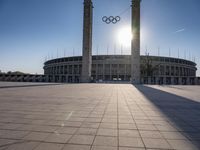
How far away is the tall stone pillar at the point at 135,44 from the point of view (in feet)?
157

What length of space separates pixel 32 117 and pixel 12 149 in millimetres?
2735

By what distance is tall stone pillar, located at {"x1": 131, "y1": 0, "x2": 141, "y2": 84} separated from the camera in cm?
4800

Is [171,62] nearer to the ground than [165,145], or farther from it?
farther from it

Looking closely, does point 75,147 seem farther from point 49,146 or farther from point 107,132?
point 107,132

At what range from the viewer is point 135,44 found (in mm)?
48969

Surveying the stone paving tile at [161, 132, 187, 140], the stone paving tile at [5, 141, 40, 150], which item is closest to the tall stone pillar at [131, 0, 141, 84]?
the stone paving tile at [161, 132, 187, 140]

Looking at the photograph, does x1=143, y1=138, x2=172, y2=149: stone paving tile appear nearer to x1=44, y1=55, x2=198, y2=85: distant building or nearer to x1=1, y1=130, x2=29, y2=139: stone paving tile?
x1=1, y1=130, x2=29, y2=139: stone paving tile

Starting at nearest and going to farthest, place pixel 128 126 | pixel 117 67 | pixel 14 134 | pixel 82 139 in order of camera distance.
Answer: pixel 82 139 < pixel 14 134 < pixel 128 126 < pixel 117 67

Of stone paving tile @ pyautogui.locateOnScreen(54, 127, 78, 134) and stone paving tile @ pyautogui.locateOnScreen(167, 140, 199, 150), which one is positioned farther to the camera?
stone paving tile @ pyautogui.locateOnScreen(54, 127, 78, 134)

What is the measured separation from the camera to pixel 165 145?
12.6 ft

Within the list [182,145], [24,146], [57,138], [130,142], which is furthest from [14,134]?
[182,145]

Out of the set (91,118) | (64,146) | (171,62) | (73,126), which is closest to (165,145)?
(64,146)

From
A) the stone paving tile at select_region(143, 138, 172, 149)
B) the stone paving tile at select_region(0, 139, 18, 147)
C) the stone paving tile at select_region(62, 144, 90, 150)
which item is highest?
the stone paving tile at select_region(0, 139, 18, 147)

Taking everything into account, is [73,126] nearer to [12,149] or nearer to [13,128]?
[13,128]
